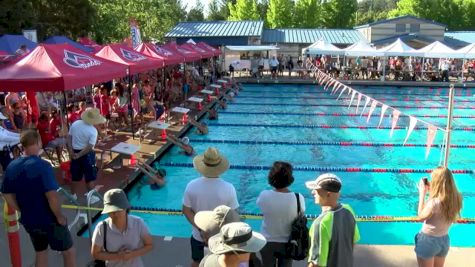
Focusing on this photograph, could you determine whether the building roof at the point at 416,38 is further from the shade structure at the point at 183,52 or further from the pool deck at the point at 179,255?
the pool deck at the point at 179,255

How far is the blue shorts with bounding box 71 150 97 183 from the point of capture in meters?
6.94

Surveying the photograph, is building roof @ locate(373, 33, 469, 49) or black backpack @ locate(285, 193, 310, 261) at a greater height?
building roof @ locate(373, 33, 469, 49)

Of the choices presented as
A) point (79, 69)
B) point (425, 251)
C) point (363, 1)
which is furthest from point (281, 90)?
point (363, 1)

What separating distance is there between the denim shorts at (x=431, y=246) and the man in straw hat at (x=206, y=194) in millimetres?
1605

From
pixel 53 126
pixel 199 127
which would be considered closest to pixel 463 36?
pixel 199 127

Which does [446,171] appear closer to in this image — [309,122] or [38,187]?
[38,187]

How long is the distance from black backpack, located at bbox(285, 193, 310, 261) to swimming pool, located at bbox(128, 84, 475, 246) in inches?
154

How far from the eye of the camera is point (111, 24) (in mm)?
33844

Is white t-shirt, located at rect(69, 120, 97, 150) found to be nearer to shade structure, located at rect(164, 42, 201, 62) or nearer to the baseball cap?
the baseball cap

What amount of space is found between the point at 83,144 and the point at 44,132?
260cm

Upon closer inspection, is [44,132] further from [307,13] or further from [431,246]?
[307,13]

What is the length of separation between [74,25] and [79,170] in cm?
2570

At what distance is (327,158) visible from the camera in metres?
11.7

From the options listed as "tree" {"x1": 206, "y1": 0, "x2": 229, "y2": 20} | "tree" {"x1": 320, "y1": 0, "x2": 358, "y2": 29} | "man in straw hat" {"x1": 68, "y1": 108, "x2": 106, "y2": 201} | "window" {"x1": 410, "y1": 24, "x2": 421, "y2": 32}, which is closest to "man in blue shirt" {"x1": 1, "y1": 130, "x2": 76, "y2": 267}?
"man in straw hat" {"x1": 68, "y1": 108, "x2": 106, "y2": 201}
